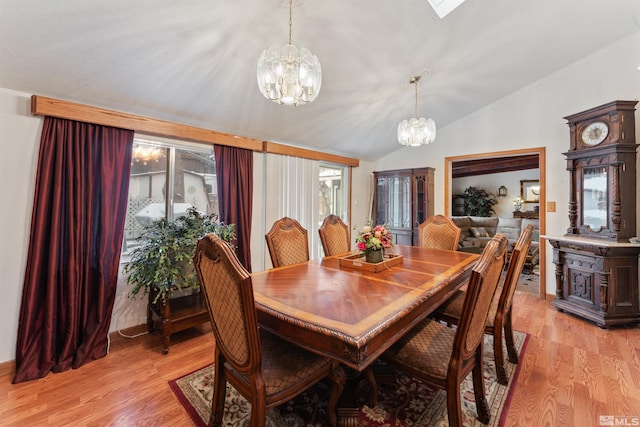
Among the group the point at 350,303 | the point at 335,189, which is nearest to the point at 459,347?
the point at 350,303

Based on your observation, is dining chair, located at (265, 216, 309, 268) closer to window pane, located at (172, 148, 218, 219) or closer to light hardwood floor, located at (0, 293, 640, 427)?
light hardwood floor, located at (0, 293, 640, 427)

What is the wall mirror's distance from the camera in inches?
313

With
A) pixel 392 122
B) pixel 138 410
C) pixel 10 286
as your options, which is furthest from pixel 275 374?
pixel 392 122

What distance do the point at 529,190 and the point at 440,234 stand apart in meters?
6.90

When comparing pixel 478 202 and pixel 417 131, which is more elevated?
pixel 417 131

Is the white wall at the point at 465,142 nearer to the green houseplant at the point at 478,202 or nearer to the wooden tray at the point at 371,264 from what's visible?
the wooden tray at the point at 371,264

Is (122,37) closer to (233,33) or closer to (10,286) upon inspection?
(233,33)

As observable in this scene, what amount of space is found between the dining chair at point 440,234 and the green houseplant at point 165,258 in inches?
86.5

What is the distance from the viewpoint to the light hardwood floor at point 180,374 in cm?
162

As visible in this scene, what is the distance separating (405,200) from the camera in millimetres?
4723

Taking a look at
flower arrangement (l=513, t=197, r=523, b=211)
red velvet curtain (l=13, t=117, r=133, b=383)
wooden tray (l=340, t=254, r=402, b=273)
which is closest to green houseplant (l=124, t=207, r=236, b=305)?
red velvet curtain (l=13, t=117, r=133, b=383)

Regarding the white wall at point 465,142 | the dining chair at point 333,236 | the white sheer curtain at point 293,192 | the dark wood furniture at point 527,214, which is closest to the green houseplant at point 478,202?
the dark wood furniture at point 527,214

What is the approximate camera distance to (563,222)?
350 cm

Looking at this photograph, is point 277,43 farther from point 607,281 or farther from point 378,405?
point 607,281
